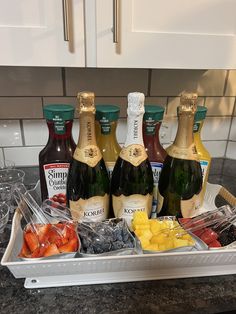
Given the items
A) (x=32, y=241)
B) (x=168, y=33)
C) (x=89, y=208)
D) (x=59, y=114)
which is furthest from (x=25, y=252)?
(x=168, y=33)

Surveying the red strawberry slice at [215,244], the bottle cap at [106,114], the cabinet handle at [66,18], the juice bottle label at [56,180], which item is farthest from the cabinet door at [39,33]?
the red strawberry slice at [215,244]

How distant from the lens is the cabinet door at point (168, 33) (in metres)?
0.48

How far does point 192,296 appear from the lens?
0.44m

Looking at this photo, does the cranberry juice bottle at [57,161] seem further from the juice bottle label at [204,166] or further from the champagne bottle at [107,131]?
the juice bottle label at [204,166]

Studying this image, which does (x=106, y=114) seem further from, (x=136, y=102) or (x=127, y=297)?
(x=127, y=297)

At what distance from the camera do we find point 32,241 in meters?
0.47

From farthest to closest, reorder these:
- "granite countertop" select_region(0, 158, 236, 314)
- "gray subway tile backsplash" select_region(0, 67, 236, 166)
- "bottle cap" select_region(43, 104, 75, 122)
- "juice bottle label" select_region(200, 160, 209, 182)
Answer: "gray subway tile backsplash" select_region(0, 67, 236, 166) < "juice bottle label" select_region(200, 160, 209, 182) < "bottle cap" select_region(43, 104, 75, 122) < "granite countertop" select_region(0, 158, 236, 314)

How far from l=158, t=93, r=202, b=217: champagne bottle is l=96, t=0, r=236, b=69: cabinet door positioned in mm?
160

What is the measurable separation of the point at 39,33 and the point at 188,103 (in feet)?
0.97

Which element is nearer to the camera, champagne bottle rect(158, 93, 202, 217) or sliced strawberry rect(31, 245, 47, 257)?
sliced strawberry rect(31, 245, 47, 257)

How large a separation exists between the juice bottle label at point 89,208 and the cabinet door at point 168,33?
0.88 ft

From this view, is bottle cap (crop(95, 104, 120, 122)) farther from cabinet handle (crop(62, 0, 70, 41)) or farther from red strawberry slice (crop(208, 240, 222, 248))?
red strawberry slice (crop(208, 240, 222, 248))

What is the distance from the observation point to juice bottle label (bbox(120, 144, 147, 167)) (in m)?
0.53

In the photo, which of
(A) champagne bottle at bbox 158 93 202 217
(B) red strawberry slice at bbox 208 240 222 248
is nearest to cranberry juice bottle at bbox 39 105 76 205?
(A) champagne bottle at bbox 158 93 202 217
